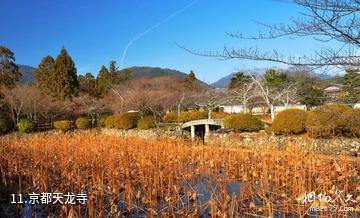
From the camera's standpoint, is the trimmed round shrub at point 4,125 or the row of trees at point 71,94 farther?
the row of trees at point 71,94

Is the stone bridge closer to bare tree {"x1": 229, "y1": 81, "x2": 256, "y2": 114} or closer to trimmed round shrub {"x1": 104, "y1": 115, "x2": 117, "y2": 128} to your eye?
bare tree {"x1": 229, "y1": 81, "x2": 256, "y2": 114}

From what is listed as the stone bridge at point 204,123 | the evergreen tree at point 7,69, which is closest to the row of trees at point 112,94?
the evergreen tree at point 7,69

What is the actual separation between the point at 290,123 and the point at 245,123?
2.64 meters

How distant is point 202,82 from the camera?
40.6 m

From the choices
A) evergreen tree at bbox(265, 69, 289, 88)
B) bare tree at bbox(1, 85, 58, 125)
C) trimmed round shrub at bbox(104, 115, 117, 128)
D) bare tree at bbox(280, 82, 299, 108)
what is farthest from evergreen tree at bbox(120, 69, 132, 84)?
bare tree at bbox(280, 82, 299, 108)

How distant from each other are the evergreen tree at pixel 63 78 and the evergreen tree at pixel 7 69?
416cm

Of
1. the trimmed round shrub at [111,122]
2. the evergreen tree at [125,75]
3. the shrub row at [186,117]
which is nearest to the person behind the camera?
the trimmed round shrub at [111,122]

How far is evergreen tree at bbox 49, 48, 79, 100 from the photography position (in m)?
31.7

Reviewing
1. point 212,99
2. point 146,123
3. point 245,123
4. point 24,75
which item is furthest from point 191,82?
point 24,75

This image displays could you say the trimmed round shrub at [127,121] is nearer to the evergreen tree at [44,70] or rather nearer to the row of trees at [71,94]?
the row of trees at [71,94]

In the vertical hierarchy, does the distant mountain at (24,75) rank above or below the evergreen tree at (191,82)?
above

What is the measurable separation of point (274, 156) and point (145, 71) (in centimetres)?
8341

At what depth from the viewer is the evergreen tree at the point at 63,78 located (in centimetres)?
3170

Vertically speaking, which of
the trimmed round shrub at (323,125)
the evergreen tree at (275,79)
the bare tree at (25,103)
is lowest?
the trimmed round shrub at (323,125)
